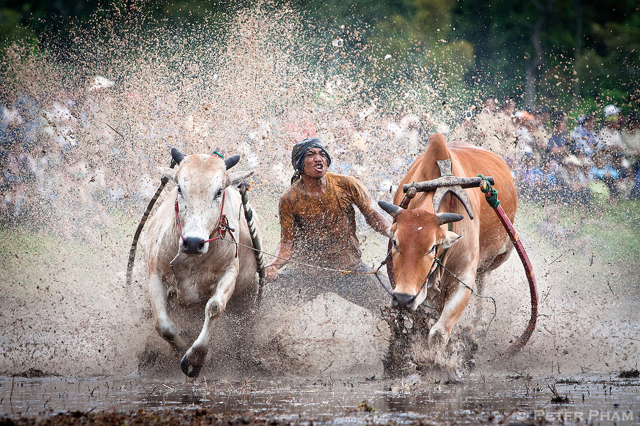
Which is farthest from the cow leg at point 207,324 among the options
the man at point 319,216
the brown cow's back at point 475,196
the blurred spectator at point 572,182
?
the blurred spectator at point 572,182

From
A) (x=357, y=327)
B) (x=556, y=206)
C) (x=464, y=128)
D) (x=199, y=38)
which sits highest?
(x=199, y=38)

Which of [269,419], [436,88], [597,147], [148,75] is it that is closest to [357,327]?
[269,419]

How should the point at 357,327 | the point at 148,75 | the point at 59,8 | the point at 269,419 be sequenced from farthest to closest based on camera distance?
1. the point at 59,8
2. the point at 148,75
3. the point at 357,327
4. the point at 269,419

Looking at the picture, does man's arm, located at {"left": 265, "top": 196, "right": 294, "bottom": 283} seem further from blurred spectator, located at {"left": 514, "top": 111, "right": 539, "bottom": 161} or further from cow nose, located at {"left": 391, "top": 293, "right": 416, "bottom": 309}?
blurred spectator, located at {"left": 514, "top": 111, "right": 539, "bottom": 161}

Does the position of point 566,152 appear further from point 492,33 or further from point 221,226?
point 221,226

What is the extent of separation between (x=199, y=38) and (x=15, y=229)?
6.55 m

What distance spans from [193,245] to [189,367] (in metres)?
0.88

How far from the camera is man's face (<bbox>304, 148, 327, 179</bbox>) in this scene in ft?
21.0

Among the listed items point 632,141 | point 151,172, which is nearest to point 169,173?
point 151,172

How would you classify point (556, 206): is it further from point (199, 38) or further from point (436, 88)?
point (199, 38)

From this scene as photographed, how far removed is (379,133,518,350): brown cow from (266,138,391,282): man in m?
0.42

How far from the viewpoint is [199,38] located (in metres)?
17.3

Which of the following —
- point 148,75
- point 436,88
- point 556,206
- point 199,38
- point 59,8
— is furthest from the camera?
point 59,8

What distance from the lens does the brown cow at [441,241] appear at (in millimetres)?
5125
